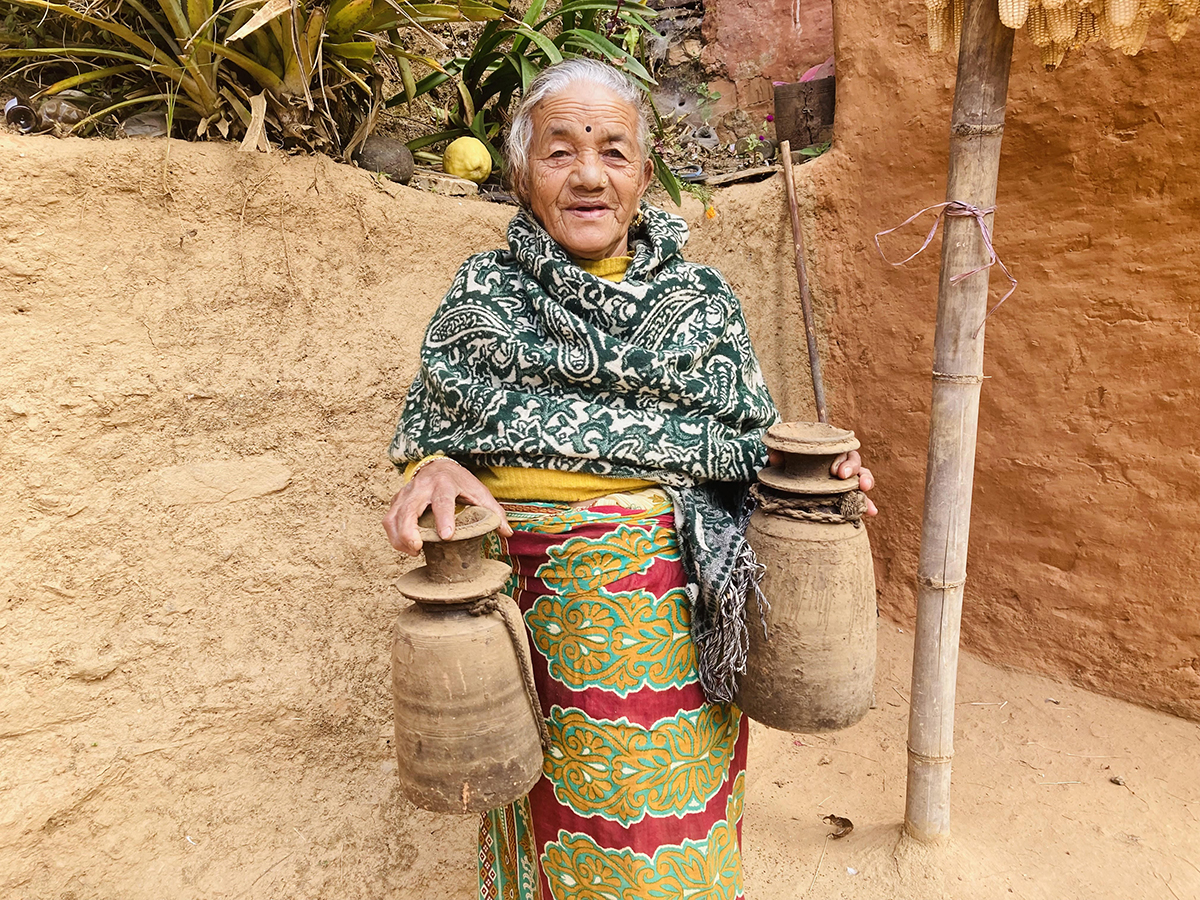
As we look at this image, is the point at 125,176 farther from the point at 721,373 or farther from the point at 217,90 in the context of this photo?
the point at 721,373

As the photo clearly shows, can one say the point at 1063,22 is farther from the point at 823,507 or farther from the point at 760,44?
the point at 760,44

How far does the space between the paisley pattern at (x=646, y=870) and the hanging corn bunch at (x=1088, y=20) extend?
5.59ft

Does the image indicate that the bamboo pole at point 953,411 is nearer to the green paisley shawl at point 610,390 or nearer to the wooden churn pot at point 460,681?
the green paisley shawl at point 610,390

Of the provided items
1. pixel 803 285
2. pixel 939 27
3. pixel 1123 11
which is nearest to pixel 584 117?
pixel 939 27

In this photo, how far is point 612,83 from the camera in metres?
1.61

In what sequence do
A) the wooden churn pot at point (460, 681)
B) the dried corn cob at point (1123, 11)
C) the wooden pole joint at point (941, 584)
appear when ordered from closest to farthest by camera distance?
the wooden churn pot at point (460, 681)
the dried corn cob at point (1123, 11)
the wooden pole joint at point (941, 584)

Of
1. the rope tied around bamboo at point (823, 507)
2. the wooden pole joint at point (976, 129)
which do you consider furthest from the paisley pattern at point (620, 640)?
the wooden pole joint at point (976, 129)

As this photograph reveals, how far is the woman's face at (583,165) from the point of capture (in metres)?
1.57

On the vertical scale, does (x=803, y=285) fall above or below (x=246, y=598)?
above

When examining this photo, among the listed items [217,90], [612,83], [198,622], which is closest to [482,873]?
[198,622]

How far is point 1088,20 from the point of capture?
1639mm

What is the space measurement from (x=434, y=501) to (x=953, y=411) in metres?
1.35

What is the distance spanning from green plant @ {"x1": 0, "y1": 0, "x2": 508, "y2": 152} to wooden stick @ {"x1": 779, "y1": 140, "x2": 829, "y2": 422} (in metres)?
1.47

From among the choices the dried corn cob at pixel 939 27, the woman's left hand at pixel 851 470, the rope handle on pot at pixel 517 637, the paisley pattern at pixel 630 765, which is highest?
the dried corn cob at pixel 939 27
